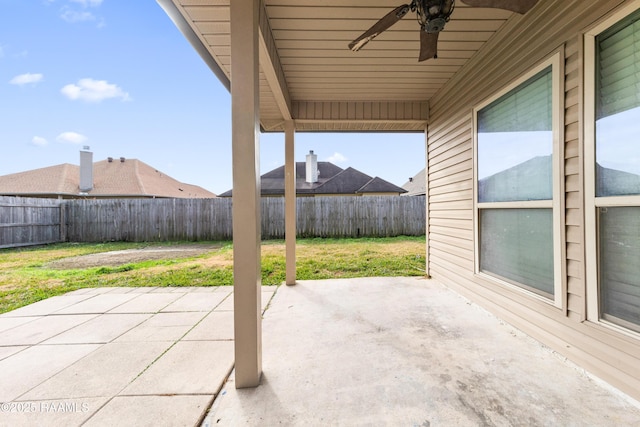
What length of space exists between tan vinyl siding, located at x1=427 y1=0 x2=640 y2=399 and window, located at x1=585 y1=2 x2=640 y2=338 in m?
0.05

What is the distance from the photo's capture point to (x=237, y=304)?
148 centimetres

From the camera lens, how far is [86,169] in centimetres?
1260

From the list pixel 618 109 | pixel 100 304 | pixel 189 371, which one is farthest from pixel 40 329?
pixel 618 109

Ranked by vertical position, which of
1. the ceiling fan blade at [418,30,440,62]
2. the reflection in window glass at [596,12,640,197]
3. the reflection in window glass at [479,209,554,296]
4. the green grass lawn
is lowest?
the green grass lawn

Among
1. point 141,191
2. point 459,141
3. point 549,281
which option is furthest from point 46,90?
point 549,281

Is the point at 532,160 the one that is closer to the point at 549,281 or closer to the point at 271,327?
the point at 549,281

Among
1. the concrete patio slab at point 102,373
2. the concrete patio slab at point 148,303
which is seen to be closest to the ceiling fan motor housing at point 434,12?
the concrete patio slab at point 102,373

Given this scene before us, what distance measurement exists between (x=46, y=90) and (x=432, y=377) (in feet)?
80.1

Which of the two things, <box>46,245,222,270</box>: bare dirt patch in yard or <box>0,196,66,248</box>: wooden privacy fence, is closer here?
<box>46,245,222,270</box>: bare dirt patch in yard

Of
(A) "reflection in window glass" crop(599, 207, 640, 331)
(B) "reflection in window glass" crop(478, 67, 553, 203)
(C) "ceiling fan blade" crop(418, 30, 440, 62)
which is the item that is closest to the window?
(A) "reflection in window glass" crop(599, 207, 640, 331)

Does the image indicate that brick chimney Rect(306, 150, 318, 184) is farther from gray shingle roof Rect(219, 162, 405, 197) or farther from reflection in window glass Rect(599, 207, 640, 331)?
reflection in window glass Rect(599, 207, 640, 331)

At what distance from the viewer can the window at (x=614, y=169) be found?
1.36m

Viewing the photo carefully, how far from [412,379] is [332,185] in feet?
42.3

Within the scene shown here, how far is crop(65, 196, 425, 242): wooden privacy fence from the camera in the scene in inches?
331
